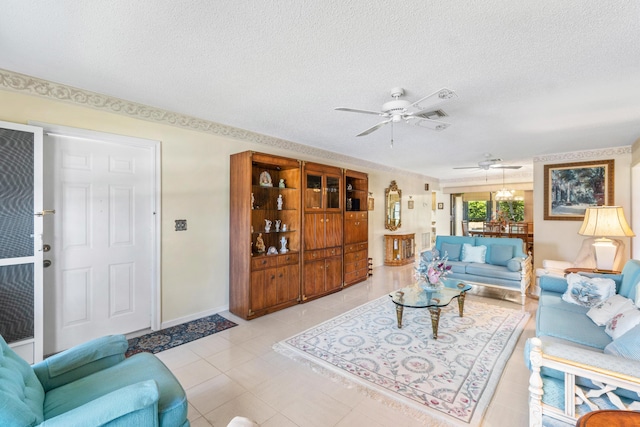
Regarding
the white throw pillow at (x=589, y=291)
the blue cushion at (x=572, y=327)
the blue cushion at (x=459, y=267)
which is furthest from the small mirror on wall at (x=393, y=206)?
the blue cushion at (x=572, y=327)

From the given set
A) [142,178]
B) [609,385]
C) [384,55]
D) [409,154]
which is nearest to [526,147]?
[409,154]

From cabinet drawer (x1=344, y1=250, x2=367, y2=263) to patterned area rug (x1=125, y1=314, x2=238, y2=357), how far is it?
236cm

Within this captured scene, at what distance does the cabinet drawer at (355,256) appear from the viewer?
5.25 meters

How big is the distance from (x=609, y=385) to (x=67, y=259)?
4119 millimetres

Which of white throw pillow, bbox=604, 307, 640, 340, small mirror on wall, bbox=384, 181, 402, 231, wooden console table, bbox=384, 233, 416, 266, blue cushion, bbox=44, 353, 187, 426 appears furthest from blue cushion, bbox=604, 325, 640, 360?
small mirror on wall, bbox=384, 181, 402, 231

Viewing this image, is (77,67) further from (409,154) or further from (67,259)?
(409,154)

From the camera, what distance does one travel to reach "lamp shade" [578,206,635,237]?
357cm

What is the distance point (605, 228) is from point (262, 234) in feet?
14.9

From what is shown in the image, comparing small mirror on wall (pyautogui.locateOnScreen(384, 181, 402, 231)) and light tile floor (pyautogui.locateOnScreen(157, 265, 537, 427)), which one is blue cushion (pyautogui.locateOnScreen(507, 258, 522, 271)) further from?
small mirror on wall (pyautogui.locateOnScreen(384, 181, 402, 231))

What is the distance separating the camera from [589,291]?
2.84m

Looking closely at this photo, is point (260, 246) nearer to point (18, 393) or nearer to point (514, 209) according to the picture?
point (18, 393)

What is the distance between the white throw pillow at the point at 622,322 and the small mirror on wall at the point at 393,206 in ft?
17.2

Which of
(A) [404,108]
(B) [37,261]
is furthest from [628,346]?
(B) [37,261]

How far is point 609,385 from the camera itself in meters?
1.37
